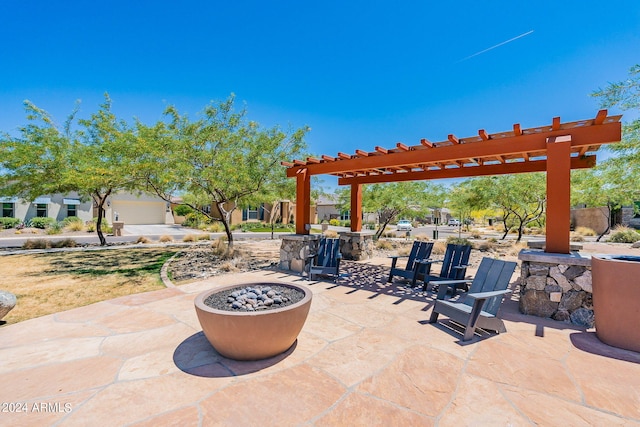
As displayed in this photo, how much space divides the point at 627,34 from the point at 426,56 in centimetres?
566

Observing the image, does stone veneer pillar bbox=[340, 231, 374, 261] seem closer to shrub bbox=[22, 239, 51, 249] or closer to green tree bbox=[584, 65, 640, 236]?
green tree bbox=[584, 65, 640, 236]

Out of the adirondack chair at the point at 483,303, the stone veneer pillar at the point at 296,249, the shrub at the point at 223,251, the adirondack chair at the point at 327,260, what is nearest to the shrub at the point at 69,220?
the shrub at the point at 223,251

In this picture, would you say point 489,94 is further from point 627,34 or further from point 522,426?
point 522,426

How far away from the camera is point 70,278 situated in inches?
275

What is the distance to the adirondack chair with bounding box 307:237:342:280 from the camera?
643cm

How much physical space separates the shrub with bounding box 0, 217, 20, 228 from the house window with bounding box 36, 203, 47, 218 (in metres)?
1.90

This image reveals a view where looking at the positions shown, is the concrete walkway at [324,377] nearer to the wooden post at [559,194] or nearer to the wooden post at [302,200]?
the wooden post at [559,194]

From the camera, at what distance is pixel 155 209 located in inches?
1283

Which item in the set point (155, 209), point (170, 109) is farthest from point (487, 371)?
point (155, 209)

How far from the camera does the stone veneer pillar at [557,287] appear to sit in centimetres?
417

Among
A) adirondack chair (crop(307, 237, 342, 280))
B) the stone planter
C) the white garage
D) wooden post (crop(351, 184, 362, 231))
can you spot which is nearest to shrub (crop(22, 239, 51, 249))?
adirondack chair (crop(307, 237, 342, 280))

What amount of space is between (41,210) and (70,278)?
81.6ft

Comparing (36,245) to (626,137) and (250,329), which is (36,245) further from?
(626,137)

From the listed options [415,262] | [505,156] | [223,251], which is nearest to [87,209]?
[223,251]
